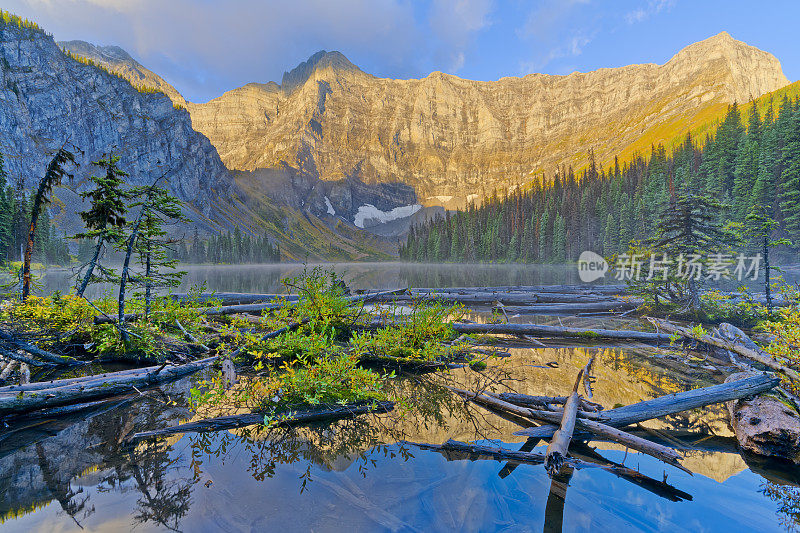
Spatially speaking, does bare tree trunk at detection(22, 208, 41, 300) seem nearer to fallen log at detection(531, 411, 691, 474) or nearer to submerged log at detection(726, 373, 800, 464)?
fallen log at detection(531, 411, 691, 474)

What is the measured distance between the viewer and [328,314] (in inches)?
437

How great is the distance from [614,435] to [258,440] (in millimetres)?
6138

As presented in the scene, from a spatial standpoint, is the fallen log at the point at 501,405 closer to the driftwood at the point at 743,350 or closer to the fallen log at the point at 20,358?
the driftwood at the point at 743,350

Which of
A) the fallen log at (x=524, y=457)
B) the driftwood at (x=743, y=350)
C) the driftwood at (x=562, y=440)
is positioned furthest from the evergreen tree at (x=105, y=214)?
the driftwood at (x=743, y=350)

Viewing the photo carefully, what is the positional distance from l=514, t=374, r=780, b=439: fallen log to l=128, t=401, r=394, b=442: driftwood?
3.87m

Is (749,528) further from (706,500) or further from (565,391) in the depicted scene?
(565,391)

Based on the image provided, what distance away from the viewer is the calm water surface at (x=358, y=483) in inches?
163

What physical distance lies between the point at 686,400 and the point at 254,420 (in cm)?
866

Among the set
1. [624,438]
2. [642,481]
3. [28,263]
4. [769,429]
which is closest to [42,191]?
[28,263]

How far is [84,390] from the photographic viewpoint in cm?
666

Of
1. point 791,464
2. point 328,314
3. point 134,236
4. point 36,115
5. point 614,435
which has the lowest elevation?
point 791,464

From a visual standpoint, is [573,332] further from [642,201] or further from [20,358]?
[642,201]

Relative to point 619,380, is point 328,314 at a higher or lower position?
higher

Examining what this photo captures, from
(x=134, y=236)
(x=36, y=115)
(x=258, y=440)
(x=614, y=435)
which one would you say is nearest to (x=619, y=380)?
(x=614, y=435)
